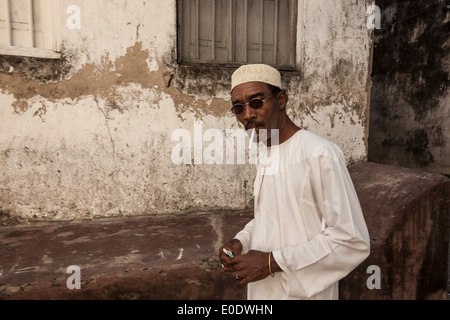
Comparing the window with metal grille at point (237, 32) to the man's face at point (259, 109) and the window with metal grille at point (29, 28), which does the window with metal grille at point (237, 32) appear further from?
the man's face at point (259, 109)

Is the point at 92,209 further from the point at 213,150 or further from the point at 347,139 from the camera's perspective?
the point at 347,139

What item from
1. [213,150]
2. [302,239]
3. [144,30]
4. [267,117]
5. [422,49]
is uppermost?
[422,49]

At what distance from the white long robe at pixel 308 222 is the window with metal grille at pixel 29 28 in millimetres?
2460

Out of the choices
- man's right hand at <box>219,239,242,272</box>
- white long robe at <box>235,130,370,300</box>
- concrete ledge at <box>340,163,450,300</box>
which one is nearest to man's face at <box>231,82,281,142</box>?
white long robe at <box>235,130,370,300</box>

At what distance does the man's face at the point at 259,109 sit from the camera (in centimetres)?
151

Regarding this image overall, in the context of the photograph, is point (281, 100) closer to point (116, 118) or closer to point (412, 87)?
point (116, 118)

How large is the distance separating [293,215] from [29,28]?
2.86 meters

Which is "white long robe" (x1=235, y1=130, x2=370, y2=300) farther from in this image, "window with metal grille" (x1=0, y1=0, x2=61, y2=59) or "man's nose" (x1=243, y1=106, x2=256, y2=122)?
"window with metal grille" (x1=0, y1=0, x2=61, y2=59)

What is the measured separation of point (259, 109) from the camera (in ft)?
4.98

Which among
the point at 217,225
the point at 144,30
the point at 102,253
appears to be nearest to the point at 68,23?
the point at 144,30

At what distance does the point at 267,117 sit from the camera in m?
1.52

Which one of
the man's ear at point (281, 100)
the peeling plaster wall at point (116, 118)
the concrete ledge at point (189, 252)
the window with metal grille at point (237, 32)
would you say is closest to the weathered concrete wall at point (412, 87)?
the peeling plaster wall at point (116, 118)

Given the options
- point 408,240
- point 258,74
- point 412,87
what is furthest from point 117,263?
point 412,87

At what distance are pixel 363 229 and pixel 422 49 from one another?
913cm
